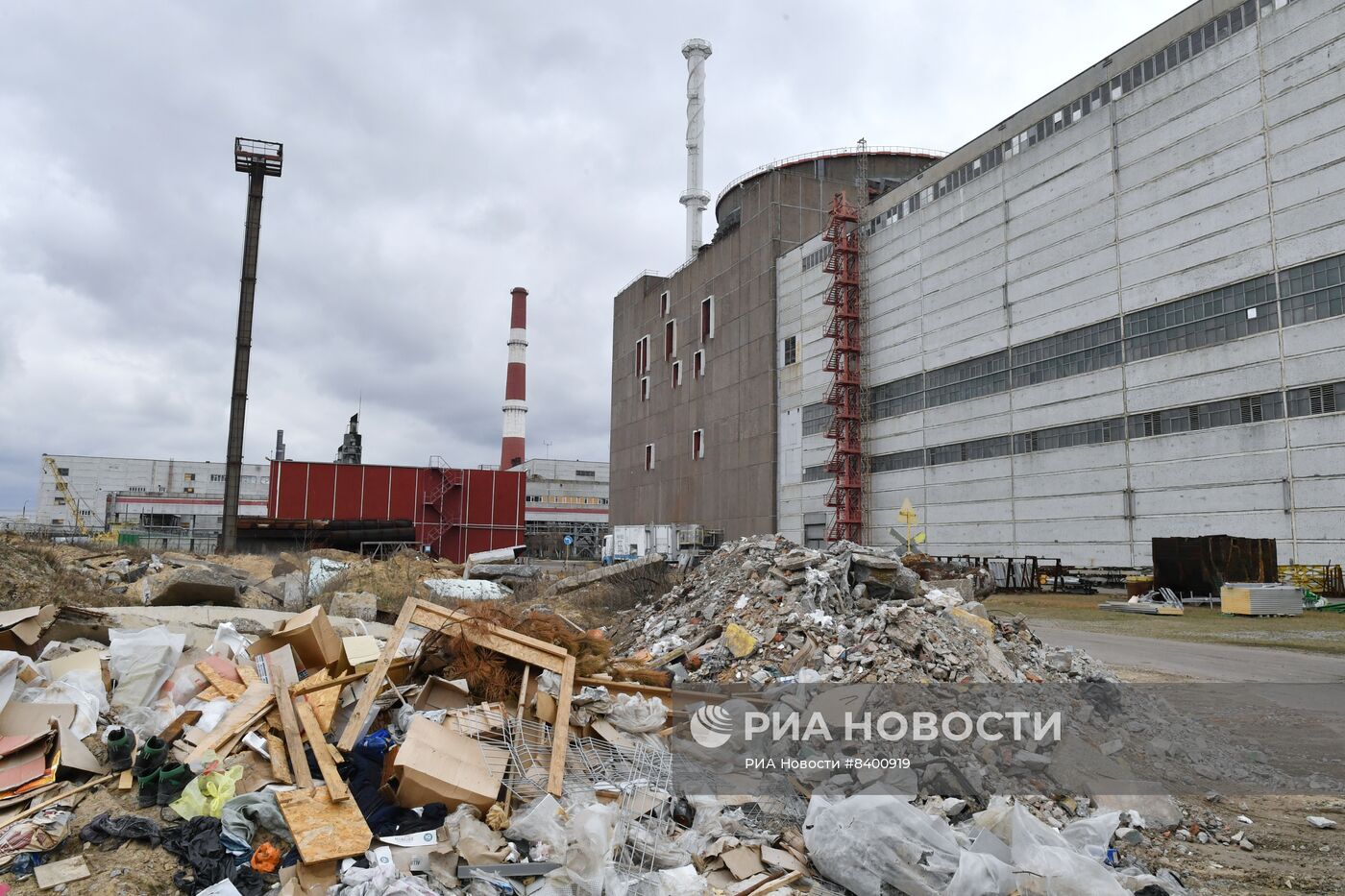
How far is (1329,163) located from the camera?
17906mm

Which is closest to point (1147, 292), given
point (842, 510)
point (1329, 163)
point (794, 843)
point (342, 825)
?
point (1329, 163)

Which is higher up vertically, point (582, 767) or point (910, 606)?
point (910, 606)

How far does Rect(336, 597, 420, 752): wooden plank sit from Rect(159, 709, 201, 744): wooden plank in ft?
3.14

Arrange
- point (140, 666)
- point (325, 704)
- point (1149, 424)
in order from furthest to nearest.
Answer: point (1149, 424) → point (140, 666) → point (325, 704)

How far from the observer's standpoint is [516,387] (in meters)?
50.7

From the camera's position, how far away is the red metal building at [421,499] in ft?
111

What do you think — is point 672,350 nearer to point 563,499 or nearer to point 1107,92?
point 563,499

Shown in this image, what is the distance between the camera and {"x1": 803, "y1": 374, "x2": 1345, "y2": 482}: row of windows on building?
18156 millimetres

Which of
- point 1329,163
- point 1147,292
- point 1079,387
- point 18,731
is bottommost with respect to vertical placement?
point 18,731

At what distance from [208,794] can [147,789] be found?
0.35m

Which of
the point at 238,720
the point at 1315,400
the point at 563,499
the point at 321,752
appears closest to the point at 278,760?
the point at 321,752

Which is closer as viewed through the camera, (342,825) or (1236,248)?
(342,825)

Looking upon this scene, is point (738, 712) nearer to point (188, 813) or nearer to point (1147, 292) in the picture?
point (188, 813)

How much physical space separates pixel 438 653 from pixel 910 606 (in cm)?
488
